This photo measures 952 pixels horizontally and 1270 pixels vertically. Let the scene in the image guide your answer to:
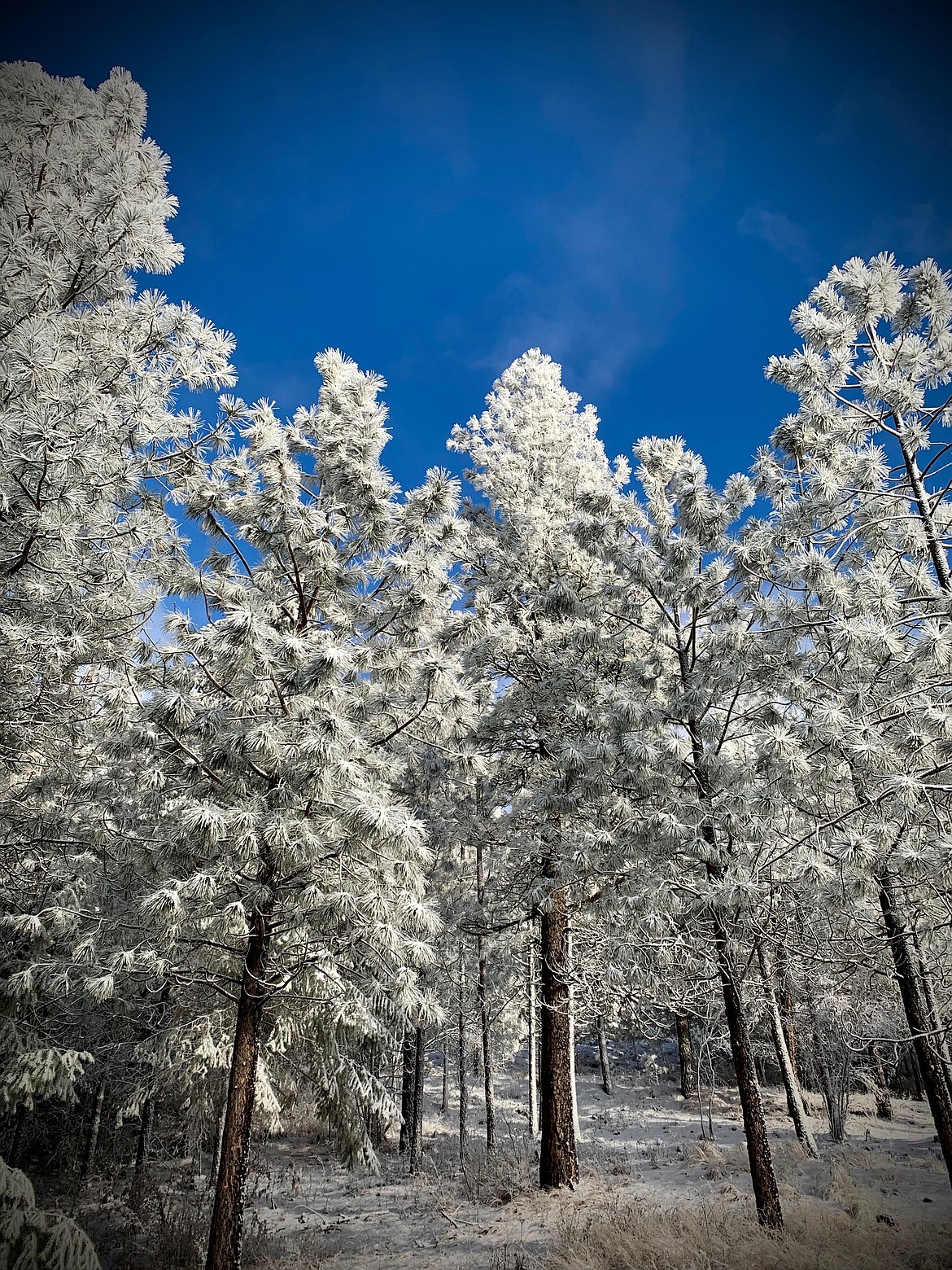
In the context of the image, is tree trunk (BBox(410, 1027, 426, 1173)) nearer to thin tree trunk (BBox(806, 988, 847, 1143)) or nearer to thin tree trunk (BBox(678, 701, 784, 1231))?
thin tree trunk (BBox(678, 701, 784, 1231))

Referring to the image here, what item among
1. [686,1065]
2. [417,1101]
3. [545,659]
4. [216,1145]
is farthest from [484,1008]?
[686,1065]

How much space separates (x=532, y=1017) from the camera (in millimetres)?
14078

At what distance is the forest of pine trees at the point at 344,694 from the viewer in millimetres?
5102

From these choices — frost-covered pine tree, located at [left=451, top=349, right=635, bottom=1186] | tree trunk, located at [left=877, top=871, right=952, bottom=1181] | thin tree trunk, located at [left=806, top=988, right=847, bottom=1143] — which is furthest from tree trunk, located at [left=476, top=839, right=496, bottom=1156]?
thin tree trunk, located at [left=806, top=988, right=847, bottom=1143]

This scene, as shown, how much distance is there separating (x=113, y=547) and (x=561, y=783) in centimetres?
572

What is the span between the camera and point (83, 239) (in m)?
5.64

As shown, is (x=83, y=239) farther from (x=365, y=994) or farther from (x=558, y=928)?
(x=558, y=928)

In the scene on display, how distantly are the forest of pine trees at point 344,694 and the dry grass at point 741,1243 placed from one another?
475 mm

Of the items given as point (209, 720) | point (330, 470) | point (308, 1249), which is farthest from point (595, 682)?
point (308, 1249)

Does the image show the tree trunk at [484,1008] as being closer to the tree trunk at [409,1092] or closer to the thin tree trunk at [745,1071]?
the tree trunk at [409,1092]

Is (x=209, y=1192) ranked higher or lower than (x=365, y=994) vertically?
lower

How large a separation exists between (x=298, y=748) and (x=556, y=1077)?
6.59 m

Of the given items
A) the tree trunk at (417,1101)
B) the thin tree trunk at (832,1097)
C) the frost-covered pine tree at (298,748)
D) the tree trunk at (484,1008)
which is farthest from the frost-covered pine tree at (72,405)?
the thin tree trunk at (832,1097)

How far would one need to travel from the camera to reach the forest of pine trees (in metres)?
5.10
